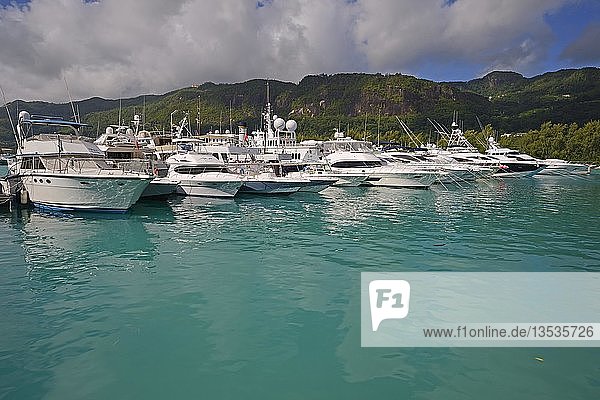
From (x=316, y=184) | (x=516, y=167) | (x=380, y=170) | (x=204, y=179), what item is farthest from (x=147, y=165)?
(x=516, y=167)

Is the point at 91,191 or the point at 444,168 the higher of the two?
the point at 444,168

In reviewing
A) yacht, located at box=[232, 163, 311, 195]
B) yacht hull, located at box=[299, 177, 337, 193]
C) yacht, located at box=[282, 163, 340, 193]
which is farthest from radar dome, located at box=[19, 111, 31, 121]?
yacht hull, located at box=[299, 177, 337, 193]

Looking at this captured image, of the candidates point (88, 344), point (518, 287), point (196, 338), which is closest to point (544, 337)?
point (518, 287)

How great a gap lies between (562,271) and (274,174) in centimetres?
2540

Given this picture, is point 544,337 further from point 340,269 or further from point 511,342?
point 340,269

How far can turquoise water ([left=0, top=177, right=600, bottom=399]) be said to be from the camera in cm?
717

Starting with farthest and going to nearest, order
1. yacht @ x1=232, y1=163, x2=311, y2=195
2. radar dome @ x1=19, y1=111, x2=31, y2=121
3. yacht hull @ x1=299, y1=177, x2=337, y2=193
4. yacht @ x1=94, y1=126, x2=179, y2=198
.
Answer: yacht hull @ x1=299, y1=177, x2=337, y2=193 → yacht @ x1=232, y1=163, x2=311, y2=195 → yacht @ x1=94, y1=126, x2=179, y2=198 → radar dome @ x1=19, y1=111, x2=31, y2=121

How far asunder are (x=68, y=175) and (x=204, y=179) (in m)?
9.88

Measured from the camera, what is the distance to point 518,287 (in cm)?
1185

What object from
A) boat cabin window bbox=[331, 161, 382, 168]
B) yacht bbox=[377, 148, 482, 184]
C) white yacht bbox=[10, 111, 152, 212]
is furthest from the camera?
yacht bbox=[377, 148, 482, 184]

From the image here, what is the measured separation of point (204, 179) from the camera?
106 ft

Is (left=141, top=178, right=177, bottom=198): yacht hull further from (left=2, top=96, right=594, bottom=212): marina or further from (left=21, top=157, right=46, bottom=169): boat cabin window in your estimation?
(left=21, top=157, right=46, bottom=169): boat cabin window

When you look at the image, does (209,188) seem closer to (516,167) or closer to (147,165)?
(147,165)

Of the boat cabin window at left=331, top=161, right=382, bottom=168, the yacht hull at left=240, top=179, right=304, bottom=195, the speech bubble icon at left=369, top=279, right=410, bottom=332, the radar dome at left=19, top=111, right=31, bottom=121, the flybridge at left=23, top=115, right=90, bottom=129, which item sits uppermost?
the radar dome at left=19, top=111, right=31, bottom=121
